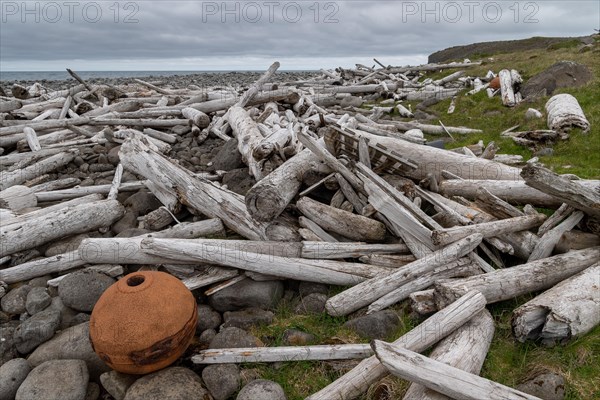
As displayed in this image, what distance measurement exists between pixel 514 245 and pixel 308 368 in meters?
3.67

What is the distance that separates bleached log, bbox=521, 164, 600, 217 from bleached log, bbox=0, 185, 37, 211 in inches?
374

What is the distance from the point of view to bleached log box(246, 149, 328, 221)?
22.2ft

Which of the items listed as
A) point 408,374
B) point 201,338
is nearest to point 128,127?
point 201,338

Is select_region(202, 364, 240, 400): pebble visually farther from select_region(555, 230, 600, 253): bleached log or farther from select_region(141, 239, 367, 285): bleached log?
select_region(555, 230, 600, 253): bleached log

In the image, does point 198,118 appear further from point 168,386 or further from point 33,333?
point 168,386

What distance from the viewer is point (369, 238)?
6.80 m

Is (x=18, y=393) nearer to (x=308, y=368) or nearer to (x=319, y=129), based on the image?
(x=308, y=368)

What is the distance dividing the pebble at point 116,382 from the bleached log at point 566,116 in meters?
12.9

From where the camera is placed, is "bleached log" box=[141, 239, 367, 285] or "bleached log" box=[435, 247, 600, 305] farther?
"bleached log" box=[141, 239, 367, 285]

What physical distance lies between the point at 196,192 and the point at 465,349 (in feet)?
17.2

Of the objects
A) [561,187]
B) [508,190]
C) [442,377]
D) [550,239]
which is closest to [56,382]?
[442,377]

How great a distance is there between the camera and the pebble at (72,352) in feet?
17.4

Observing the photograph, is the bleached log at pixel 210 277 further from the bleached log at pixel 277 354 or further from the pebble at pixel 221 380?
the pebble at pixel 221 380

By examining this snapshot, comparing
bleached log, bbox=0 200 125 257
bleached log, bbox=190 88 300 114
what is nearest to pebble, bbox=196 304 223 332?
bleached log, bbox=0 200 125 257
